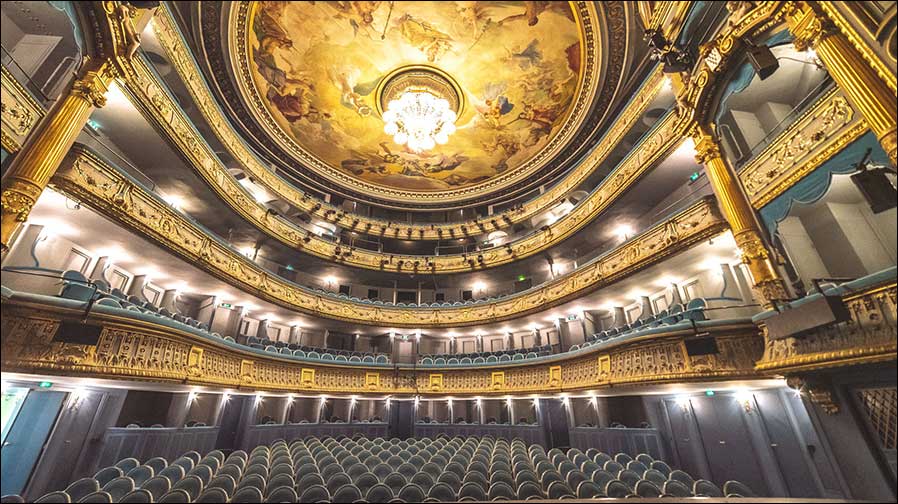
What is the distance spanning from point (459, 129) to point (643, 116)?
334 inches

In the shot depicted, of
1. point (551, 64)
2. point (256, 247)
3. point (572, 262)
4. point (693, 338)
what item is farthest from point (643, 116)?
point (256, 247)

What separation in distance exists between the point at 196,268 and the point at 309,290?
5569 millimetres

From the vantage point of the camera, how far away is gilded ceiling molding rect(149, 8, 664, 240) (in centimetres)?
1050

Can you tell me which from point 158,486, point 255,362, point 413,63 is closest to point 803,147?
point 158,486

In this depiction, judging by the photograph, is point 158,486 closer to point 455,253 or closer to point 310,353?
point 310,353

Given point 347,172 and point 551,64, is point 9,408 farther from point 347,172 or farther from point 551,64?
point 551,64

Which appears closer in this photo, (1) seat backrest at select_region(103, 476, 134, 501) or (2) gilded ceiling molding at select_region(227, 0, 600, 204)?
(1) seat backrest at select_region(103, 476, 134, 501)

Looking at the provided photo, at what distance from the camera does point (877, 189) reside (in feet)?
12.6

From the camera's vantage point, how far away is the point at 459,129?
1712 cm

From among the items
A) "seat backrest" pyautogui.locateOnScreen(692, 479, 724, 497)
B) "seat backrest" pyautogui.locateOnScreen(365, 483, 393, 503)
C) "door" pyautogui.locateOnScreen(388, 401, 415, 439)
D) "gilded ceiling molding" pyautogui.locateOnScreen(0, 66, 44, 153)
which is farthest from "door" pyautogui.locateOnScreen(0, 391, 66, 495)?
"seat backrest" pyautogui.locateOnScreen(692, 479, 724, 497)

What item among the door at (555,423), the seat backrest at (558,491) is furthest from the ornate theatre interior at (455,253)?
the door at (555,423)

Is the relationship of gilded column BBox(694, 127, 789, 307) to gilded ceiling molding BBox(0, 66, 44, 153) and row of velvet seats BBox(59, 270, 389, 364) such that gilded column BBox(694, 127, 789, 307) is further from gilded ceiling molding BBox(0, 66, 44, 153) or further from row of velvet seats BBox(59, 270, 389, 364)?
gilded ceiling molding BBox(0, 66, 44, 153)

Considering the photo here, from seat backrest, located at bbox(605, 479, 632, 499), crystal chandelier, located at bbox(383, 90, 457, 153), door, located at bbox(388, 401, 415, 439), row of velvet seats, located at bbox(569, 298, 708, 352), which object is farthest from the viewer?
door, located at bbox(388, 401, 415, 439)

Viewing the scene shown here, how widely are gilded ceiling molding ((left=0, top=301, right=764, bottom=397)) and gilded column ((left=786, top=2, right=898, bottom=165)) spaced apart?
349 cm
